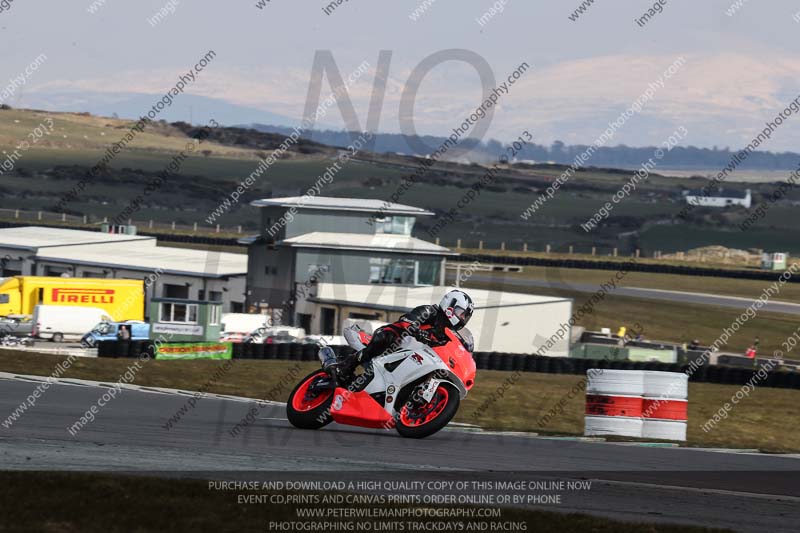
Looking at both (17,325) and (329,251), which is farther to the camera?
(329,251)

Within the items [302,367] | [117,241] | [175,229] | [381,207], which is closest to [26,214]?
[175,229]

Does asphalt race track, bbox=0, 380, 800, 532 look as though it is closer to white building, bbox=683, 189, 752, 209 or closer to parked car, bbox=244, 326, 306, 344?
parked car, bbox=244, 326, 306, 344

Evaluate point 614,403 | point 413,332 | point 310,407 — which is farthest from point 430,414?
point 614,403

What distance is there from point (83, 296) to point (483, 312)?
17.6 meters

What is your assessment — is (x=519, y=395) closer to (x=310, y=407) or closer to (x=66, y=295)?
(x=310, y=407)

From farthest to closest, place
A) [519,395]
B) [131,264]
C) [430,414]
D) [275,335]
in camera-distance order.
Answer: [131,264], [275,335], [519,395], [430,414]

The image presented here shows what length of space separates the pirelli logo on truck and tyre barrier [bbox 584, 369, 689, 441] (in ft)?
111

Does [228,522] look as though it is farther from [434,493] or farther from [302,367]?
[302,367]

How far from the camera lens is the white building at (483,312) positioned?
4481 centimetres

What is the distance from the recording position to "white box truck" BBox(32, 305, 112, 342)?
145 feet

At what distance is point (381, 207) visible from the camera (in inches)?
2167

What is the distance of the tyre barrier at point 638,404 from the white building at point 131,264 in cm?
3942

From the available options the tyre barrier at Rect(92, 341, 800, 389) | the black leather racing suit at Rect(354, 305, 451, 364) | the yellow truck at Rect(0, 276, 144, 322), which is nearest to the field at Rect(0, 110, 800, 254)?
the yellow truck at Rect(0, 276, 144, 322)

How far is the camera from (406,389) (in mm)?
13148
